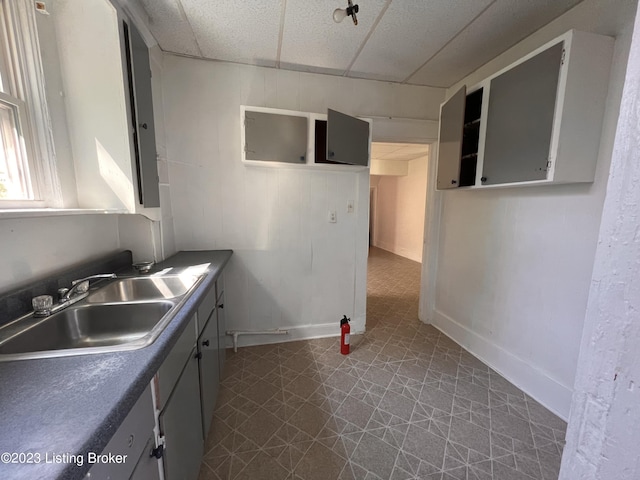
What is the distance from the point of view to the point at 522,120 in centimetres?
155

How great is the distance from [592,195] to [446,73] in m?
1.52

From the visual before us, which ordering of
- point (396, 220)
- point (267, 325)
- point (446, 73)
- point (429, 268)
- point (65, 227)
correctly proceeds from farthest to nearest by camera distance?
point (396, 220) < point (429, 268) < point (267, 325) < point (446, 73) < point (65, 227)

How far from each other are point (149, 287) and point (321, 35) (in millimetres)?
1968

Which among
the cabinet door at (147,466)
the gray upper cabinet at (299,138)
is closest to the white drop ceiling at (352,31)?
the gray upper cabinet at (299,138)

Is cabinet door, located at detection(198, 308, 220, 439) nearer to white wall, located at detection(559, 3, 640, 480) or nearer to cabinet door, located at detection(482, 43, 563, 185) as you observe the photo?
white wall, located at detection(559, 3, 640, 480)

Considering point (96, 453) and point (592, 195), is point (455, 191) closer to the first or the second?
point (592, 195)

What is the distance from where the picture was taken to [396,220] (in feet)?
21.1

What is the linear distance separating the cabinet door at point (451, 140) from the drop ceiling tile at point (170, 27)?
1957mm

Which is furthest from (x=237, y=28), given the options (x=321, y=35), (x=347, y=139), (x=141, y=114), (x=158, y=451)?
(x=158, y=451)

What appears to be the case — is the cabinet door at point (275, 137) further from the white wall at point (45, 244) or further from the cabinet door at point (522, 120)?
the cabinet door at point (522, 120)

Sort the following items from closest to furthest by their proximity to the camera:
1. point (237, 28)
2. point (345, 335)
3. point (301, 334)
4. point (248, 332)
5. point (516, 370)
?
point (237, 28)
point (516, 370)
point (345, 335)
point (248, 332)
point (301, 334)

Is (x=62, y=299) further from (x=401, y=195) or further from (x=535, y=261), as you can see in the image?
(x=401, y=195)

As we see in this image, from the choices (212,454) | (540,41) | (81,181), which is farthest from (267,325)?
(540,41)

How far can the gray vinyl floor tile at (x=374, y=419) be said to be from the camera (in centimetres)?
129
